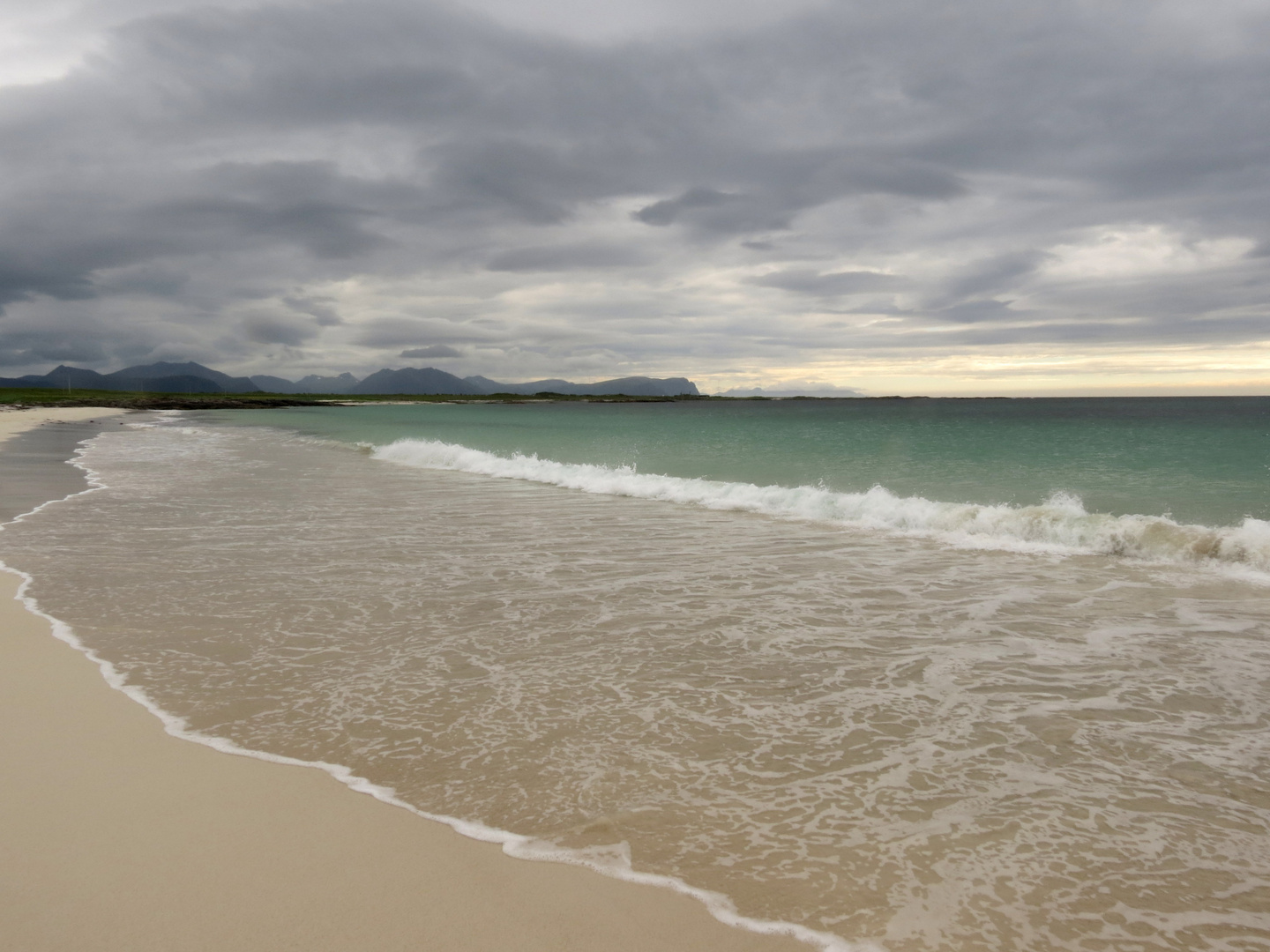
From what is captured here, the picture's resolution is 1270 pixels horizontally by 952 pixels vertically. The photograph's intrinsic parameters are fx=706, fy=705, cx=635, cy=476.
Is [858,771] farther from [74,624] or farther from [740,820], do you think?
[74,624]

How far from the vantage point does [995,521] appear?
14.5 metres

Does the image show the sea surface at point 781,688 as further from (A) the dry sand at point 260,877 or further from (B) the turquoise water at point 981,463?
(B) the turquoise water at point 981,463

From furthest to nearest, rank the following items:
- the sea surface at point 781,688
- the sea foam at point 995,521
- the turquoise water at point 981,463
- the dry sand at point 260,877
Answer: the turquoise water at point 981,463 → the sea foam at point 995,521 → the sea surface at point 781,688 → the dry sand at point 260,877

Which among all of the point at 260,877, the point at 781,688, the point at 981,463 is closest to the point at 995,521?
the point at 781,688

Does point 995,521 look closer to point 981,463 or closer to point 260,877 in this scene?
point 260,877

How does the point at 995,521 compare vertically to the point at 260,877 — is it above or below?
above

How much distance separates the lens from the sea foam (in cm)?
1205

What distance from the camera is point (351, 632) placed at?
25.1 feet

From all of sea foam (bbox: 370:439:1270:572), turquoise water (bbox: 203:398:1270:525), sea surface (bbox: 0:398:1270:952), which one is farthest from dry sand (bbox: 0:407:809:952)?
turquoise water (bbox: 203:398:1270:525)

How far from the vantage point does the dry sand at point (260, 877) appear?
127 inches

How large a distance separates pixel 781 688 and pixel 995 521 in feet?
33.8

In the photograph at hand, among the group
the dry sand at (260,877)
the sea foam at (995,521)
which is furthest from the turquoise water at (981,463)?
the dry sand at (260,877)

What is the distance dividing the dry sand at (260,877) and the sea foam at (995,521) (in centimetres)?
1198

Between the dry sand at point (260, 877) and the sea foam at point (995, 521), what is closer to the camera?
the dry sand at point (260, 877)
